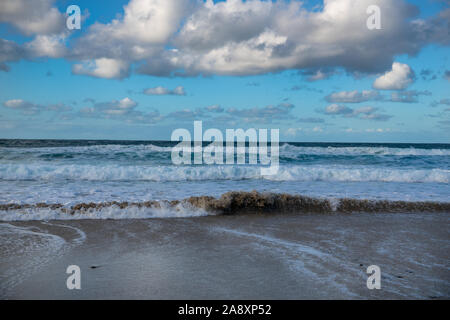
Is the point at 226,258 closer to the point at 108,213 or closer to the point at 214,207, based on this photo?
the point at 214,207

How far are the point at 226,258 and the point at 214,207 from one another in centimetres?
248

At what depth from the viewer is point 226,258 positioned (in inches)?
144

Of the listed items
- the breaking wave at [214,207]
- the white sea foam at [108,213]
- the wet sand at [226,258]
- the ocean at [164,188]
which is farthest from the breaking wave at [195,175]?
the wet sand at [226,258]

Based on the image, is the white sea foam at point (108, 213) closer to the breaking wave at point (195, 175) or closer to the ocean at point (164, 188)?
the ocean at point (164, 188)

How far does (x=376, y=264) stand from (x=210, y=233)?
233cm

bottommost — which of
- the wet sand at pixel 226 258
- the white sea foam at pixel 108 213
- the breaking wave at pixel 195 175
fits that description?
the wet sand at pixel 226 258

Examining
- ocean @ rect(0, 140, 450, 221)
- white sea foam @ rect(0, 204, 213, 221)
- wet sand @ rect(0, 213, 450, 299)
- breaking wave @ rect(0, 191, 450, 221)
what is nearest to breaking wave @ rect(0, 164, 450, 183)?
ocean @ rect(0, 140, 450, 221)

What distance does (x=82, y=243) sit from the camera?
13.9 ft

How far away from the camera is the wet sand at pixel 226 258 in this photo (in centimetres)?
283

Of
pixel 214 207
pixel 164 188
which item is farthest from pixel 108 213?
pixel 164 188

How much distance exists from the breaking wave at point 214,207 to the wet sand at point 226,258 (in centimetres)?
31

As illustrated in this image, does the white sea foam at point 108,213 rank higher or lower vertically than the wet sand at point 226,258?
higher

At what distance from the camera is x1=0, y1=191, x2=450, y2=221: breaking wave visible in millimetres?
5621
